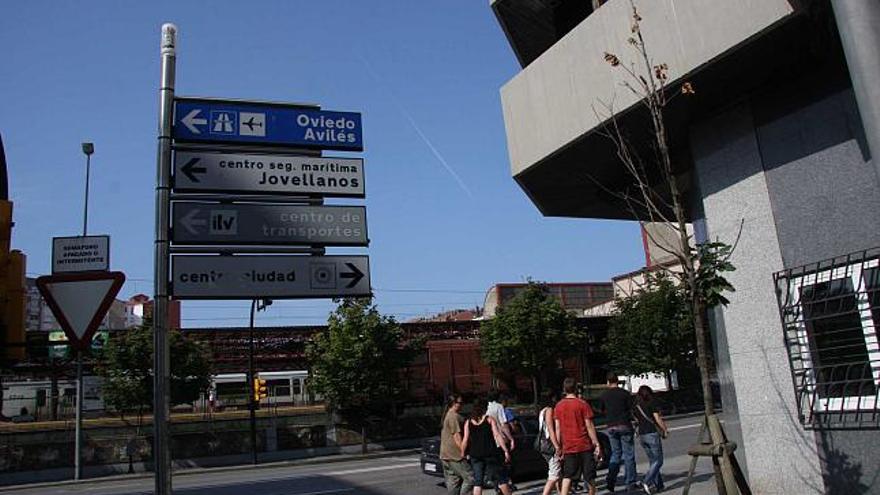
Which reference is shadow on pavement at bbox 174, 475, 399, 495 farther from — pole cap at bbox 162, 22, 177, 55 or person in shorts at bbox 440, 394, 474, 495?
pole cap at bbox 162, 22, 177, 55

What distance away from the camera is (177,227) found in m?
5.82

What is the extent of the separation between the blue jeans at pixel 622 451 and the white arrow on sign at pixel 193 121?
802 cm

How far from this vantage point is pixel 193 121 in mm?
6059

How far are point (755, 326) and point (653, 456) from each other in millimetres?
3561

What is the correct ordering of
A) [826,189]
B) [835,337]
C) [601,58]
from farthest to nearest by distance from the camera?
[601,58]
[826,189]
[835,337]

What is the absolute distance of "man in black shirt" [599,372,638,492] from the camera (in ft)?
36.8

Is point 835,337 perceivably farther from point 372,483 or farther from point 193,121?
point 372,483

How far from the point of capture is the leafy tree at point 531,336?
3594cm

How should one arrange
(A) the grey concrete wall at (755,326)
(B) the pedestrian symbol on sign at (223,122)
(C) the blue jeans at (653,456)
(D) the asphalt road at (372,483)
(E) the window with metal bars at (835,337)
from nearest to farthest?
1. (B) the pedestrian symbol on sign at (223,122)
2. (E) the window with metal bars at (835,337)
3. (A) the grey concrete wall at (755,326)
4. (C) the blue jeans at (653,456)
5. (D) the asphalt road at (372,483)

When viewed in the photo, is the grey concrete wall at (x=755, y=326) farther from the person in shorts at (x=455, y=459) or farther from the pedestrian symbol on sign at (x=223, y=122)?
the pedestrian symbol on sign at (x=223, y=122)

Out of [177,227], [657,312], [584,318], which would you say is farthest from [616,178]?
[584,318]

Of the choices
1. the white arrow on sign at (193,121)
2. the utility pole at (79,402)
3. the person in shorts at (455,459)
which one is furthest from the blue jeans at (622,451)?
the utility pole at (79,402)

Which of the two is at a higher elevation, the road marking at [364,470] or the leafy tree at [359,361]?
the leafy tree at [359,361]

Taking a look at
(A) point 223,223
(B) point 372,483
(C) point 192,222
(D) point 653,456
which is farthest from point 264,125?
(B) point 372,483
